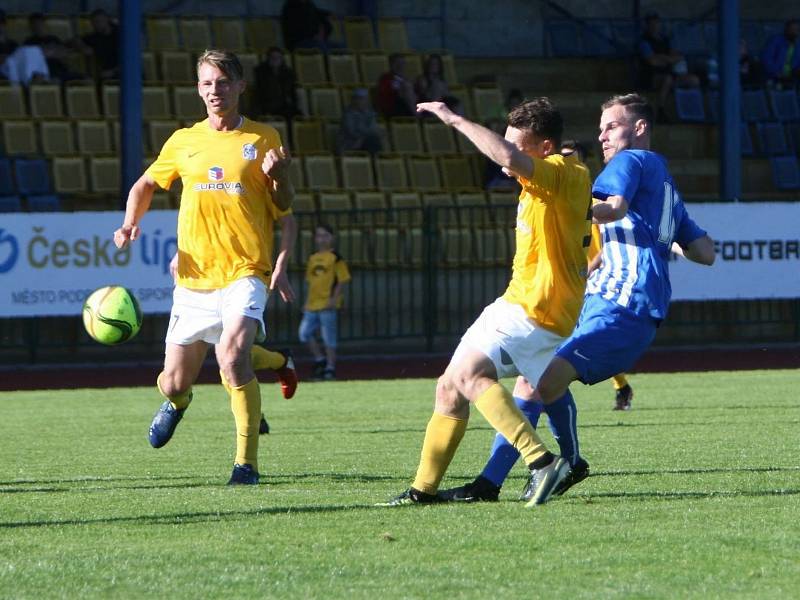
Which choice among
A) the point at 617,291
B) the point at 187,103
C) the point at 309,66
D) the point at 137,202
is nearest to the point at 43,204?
the point at 187,103

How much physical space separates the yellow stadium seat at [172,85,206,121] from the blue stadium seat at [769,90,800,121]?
32.5 ft

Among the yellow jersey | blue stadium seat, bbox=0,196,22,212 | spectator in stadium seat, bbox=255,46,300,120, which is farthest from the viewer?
spectator in stadium seat, bbox=255,46,300,120

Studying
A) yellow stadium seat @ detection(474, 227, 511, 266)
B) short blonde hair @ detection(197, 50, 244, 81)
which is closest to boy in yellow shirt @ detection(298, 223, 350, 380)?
yellow stadium seat @ detection(474, 227, 511, 266)

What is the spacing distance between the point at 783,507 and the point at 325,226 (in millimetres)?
12514

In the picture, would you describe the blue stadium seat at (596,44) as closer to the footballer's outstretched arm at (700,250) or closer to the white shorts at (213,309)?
the footballer's outstretched arm at (700,250)

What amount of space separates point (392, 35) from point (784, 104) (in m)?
6.65

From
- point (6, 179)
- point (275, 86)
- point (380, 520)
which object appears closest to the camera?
point (380, 520)

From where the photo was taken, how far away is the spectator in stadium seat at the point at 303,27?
25094mm

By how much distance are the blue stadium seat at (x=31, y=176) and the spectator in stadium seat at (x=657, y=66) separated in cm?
1048

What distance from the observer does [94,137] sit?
73.4 ft

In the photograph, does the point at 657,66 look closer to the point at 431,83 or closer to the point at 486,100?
the point at 486,100

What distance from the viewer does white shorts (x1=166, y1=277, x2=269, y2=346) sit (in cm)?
816

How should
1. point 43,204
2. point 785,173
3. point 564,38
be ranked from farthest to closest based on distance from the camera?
point 564,38, point 785,173, point 43,204

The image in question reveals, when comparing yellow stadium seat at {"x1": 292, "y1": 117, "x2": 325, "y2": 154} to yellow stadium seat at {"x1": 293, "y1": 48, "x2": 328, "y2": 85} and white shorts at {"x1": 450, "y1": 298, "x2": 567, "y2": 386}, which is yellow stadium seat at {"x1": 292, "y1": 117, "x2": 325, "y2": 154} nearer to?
yellow stadium seat at {"x1": 293, "y1": 48, "x2": 328, "y2": 85}
